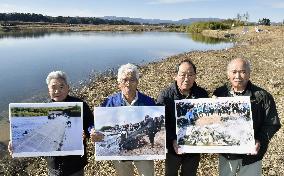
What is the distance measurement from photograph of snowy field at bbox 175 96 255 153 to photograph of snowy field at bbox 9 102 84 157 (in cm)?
115

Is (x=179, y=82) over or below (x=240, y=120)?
over

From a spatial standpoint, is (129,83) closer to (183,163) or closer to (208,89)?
(183,163)

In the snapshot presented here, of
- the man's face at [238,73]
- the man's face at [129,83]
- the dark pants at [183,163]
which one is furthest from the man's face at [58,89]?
the man's face at [238,73]

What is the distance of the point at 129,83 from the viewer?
4207 millimetres

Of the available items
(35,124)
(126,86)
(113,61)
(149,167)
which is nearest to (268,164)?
(149,167)

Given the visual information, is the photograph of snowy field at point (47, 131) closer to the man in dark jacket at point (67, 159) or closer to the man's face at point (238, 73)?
the man in dark jacket at point (67, 159)

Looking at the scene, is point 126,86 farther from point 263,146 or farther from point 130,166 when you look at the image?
point 263,146

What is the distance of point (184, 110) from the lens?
14.4 ft

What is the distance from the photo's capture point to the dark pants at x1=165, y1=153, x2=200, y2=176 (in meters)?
4.57

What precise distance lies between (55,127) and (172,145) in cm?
134

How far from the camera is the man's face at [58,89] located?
418 cm

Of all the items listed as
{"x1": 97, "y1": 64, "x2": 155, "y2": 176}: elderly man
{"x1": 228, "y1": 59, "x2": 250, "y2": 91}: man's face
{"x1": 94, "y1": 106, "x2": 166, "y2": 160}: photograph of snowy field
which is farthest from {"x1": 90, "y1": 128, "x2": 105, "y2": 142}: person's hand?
{"x1": 228, "y1": 59, "x2": 250, "y2": 91}: man's face

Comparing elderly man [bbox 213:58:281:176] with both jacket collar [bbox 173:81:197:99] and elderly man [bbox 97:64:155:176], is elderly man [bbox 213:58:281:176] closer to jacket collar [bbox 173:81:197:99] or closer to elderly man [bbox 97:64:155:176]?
jacket collar [bbox 173:81:197:99]

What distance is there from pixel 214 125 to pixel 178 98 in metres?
0.54
